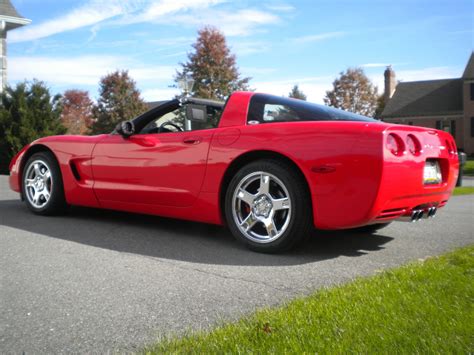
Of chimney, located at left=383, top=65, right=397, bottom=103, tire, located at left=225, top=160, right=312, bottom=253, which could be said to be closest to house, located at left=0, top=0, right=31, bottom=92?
tire, located at left=225, top=160, right=312, bottom=253

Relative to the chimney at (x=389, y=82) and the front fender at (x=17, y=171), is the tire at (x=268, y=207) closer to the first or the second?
the front fender at (x=17, y=171)

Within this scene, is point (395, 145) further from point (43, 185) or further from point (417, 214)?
point (43, 185)

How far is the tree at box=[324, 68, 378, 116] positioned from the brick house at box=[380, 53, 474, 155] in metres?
3.06

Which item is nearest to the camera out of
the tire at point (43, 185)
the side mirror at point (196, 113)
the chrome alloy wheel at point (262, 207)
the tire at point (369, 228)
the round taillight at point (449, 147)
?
the chrome alloy wheel at point (262, 207)

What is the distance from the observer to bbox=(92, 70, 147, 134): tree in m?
39.5

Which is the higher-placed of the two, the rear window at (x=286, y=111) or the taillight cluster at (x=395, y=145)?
the rear window at (x=286, y=111)

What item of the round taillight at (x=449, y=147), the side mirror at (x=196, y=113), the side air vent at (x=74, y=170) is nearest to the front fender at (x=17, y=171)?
the side air vent at (x=74, y=170)

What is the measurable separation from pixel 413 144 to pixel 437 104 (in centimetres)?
4431

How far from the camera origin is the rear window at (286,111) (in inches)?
150

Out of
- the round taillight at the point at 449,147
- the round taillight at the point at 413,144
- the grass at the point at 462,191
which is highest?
the round taillight at the point at 413,144

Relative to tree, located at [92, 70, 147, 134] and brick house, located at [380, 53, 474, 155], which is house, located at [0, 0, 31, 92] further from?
brick house, located at [380, 53, 474, 155]

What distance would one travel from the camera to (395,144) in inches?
132

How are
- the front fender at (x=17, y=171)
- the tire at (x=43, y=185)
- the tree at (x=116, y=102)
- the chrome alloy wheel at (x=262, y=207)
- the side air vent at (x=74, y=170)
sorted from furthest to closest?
the tree at (x=116, y=102) < the front fender at (x=17, y=171) < the tire at (x=43, y=185) < the side air vent at (x=74, y=170) < the chrome alloy wheel at (x=262, y=207)

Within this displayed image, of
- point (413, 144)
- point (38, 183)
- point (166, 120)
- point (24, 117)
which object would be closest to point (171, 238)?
point (166, 120)
